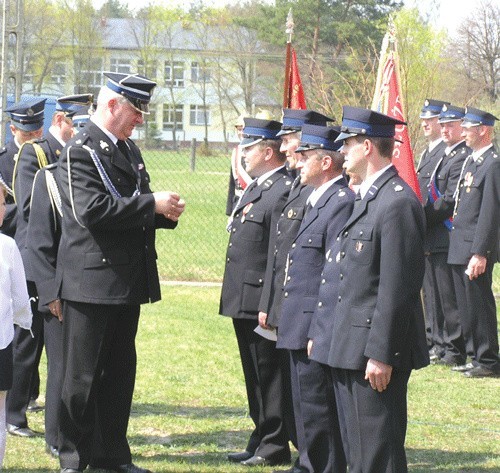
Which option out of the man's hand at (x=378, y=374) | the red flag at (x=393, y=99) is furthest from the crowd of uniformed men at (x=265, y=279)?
the red flag at (x=393, y=99)

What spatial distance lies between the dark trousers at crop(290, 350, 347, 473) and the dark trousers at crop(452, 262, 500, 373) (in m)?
4.18

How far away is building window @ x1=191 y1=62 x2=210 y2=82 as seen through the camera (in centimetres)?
5870

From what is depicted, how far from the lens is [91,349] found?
21.5 feet

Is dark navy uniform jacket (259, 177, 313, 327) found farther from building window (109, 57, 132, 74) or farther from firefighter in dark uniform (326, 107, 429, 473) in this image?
building window (109, 57, 132, 74)

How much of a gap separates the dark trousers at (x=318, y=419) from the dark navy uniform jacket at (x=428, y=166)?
4.76 meters

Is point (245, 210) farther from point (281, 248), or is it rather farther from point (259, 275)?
point (281, 248)

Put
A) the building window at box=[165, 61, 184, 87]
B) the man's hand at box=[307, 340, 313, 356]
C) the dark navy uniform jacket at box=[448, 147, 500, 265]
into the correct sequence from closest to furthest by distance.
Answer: the man's hand at box=[307, 340, 313, 356], the dark navy uniform jacket at box=[448, 147, 500, 265], the building window at box=[165, 61, 184, 87]

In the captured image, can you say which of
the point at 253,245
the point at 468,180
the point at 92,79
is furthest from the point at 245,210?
the point at 92,79

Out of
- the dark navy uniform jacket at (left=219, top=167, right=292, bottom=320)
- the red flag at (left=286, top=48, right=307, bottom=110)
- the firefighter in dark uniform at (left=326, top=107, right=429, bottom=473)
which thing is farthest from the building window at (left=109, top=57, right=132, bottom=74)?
the firefighter in dark uniform at (left=326, top=107, right=429, bottom=473)

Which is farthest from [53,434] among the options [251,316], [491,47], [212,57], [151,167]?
[212,57]

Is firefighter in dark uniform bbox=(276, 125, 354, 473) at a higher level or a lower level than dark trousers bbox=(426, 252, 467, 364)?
higher

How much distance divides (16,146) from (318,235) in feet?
10.4

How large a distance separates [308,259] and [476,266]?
4044mm

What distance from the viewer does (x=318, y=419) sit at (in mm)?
6277
